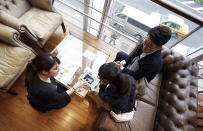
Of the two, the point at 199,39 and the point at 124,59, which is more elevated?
the point at 124,59

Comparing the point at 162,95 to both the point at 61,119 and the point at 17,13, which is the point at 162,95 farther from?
the point at 17,13

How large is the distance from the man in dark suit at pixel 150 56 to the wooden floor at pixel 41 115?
878 millimetres

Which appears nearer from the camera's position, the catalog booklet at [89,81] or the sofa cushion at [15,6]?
the catalog booklet at [89,81]

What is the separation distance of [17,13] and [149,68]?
2.13 m

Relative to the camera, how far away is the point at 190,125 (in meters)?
1.37

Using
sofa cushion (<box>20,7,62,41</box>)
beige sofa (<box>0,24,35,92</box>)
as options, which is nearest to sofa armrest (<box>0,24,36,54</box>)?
beige sofa (<box>0,24,35,92</box>)

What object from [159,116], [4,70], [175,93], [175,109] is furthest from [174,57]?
[4,70]

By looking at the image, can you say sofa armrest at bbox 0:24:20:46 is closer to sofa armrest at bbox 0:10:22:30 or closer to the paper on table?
sofa armrest at bbox 0:10:22:30

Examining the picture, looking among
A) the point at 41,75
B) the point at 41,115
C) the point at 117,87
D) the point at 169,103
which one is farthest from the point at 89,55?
the point at 169,103

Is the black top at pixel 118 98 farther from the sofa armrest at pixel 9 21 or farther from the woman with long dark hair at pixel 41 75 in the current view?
the sofa armrest at pixel 9 21

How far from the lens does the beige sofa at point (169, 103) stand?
1.37m

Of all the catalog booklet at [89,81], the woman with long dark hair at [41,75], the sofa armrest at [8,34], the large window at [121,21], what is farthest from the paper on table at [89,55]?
the sofa armrest at [8,34]

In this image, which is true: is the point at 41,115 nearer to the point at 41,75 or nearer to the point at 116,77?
the point at 41,75

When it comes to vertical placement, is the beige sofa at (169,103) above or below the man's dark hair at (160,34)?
below
